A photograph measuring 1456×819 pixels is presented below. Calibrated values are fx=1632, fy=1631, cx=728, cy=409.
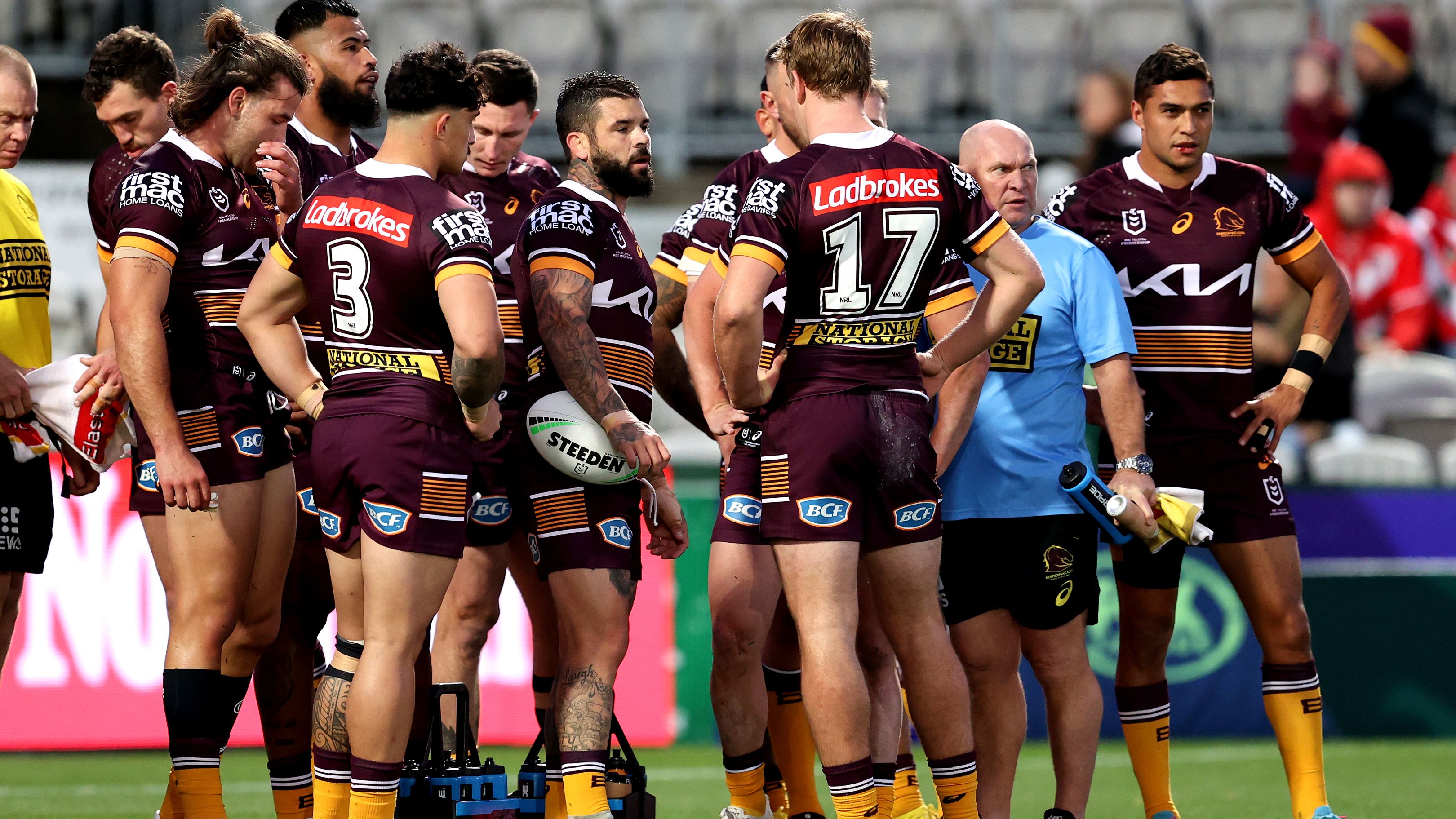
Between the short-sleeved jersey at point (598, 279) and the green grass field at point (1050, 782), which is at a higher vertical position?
the short-sleeved jersey at point (598, 279)

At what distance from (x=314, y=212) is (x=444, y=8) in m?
10.9

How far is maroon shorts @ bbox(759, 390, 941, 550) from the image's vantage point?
522 cm

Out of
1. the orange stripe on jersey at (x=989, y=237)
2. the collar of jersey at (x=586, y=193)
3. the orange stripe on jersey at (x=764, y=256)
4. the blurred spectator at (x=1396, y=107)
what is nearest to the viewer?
the orange stripe on jersey at (x=764, y=256)

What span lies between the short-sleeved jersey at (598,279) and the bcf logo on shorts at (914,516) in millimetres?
1129

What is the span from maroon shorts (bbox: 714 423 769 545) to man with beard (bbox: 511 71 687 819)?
171mm

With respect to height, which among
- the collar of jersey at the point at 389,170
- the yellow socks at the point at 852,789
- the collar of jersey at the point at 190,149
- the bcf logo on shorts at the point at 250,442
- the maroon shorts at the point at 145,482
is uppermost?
the collar of jersey at the point at 190,149

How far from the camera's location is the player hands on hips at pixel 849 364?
518 centimetres

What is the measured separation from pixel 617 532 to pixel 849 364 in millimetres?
1063

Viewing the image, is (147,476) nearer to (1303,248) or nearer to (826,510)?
(826,510)

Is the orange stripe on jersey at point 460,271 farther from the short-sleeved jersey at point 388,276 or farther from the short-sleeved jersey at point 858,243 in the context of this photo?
the short-sleeved jersey at point 858,243

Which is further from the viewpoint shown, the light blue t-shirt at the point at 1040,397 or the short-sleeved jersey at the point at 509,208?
the short-sleeved jersey at the point at 509,208

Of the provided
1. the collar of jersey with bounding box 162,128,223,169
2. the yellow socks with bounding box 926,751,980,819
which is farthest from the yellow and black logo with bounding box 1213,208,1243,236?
the collar of jersey with bounding box 162,128,223,169

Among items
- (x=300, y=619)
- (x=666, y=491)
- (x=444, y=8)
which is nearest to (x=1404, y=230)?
(x=444, y=8)

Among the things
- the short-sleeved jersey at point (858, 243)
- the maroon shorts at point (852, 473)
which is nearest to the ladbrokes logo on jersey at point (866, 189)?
the short-sleeved jersey at point (858, 243)
